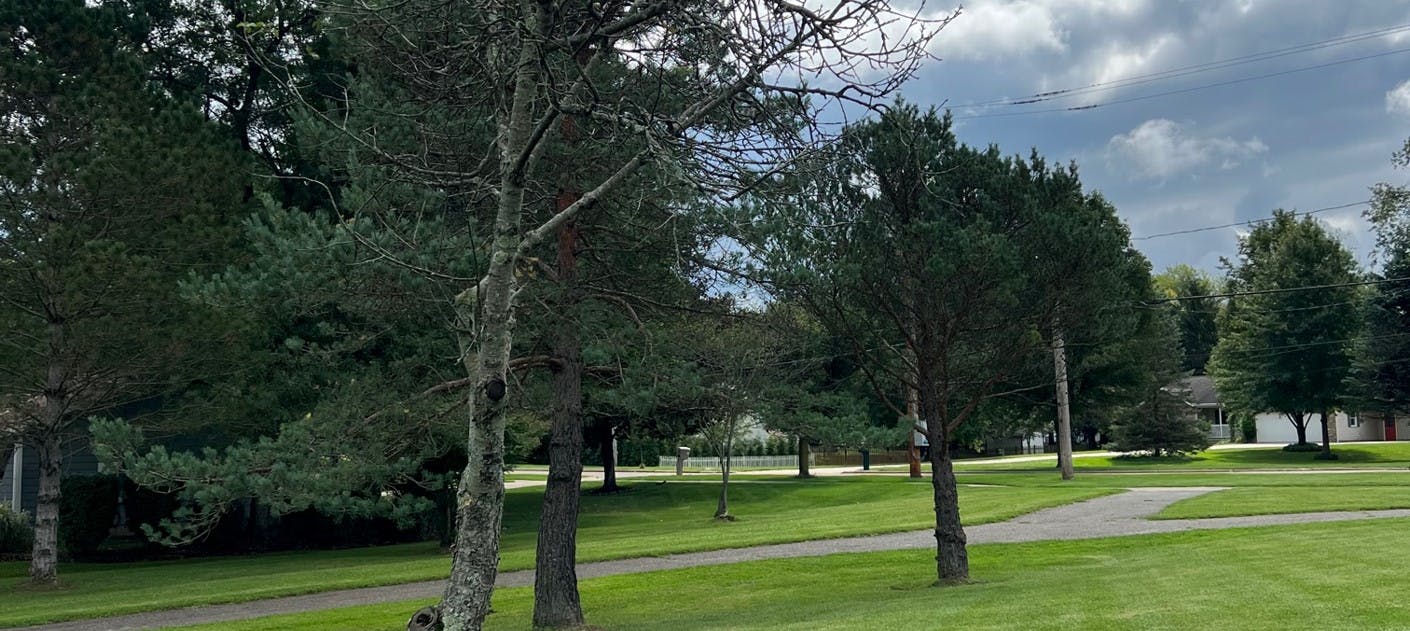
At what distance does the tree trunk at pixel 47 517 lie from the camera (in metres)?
17.6

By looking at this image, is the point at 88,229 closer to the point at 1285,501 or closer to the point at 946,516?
the point at 946,516

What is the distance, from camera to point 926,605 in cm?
1073

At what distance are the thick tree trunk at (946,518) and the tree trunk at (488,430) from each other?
7.96 metres

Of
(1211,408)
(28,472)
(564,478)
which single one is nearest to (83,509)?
(28,472)

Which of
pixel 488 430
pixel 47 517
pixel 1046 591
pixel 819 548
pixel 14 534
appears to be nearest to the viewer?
pixel 488 430

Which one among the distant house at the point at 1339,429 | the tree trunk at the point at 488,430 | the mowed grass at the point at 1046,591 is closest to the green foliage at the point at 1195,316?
the distant house at the point at 1339,429

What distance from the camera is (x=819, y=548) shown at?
18.2 m

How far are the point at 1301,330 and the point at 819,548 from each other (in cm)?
3961

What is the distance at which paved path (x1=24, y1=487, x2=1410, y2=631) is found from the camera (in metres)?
13.8

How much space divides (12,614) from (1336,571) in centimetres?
1647

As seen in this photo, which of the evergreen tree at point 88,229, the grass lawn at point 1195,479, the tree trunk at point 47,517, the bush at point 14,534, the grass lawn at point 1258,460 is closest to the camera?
the evergreen tree at point 88,229

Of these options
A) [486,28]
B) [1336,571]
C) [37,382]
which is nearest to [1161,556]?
[1336,571]

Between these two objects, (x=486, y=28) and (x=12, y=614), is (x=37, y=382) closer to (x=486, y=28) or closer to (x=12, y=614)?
(x=12, y=614)

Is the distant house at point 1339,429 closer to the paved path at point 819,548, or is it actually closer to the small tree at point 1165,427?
the small tree at point 1165,427
